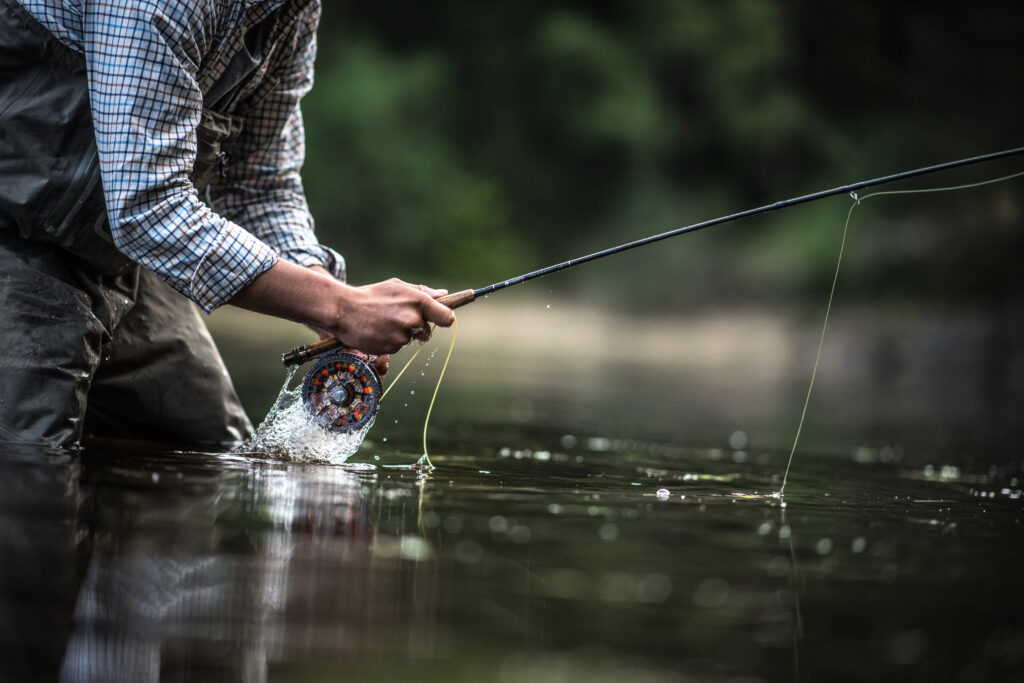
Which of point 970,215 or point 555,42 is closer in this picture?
point 970,215

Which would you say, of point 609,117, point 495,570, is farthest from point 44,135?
point 609,117

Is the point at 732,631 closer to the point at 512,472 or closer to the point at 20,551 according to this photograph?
the point at 20,551

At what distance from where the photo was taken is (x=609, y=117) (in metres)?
24.7

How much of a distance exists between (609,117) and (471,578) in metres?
23.6

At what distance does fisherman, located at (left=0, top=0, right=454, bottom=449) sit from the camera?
2357mm

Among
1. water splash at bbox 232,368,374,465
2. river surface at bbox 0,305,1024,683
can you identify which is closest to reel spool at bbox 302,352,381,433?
water splash at bbox 232,368,374,465

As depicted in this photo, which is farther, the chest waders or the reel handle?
the reel handle

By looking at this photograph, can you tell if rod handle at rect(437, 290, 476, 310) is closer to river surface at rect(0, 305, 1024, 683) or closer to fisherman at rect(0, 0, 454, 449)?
fisherman at rect(0, 0, 454, 449)

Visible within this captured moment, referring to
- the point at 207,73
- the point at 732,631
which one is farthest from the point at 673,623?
the point at 207,73

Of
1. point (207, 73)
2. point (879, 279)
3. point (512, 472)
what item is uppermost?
point (879, 279)

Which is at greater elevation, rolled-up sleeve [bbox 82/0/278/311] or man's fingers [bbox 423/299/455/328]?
rolled-up sleeve [bbox 82/0/278/311]

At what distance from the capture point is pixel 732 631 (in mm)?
1458

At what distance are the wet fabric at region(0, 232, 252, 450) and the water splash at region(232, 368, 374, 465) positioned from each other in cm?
16

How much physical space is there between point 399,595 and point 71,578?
1.30 feet
